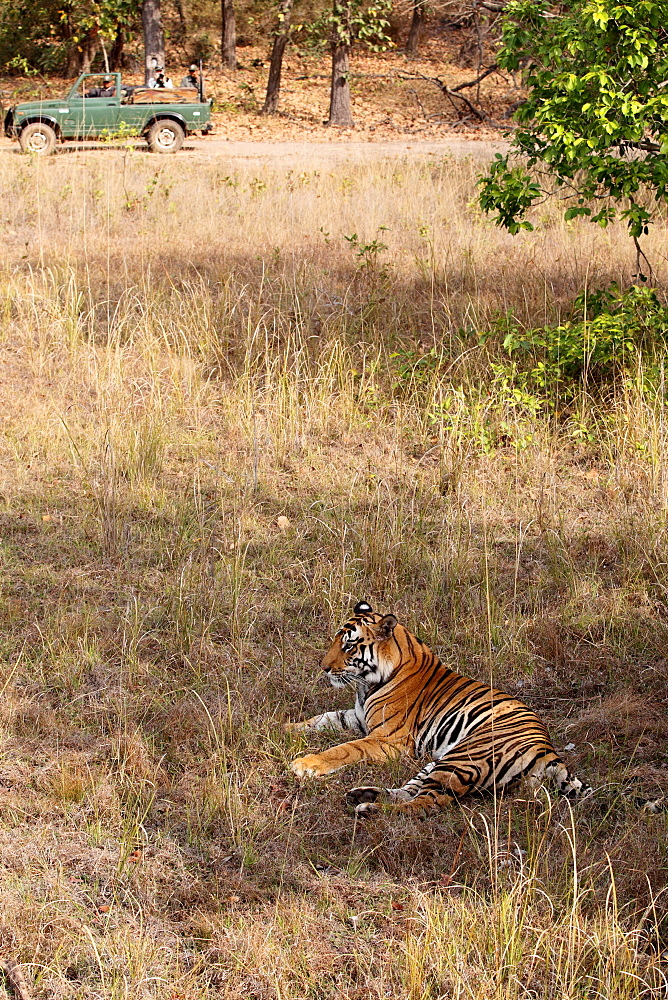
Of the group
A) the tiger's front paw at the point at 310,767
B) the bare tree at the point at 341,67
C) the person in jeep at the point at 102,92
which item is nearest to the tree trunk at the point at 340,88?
the bare tree at the point at 341,67

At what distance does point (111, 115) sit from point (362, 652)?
714 inches

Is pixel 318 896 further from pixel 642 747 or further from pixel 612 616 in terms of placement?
pixel 612 616

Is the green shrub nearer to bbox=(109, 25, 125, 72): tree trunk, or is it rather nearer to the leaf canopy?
the leaf canopy

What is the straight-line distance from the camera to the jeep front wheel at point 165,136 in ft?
66.7

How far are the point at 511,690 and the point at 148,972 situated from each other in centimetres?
219

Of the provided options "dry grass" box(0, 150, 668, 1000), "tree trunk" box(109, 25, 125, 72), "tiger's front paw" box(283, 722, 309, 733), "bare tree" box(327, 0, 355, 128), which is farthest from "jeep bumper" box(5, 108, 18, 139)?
"tiger's front paw" box(283, 722, 309, 733)

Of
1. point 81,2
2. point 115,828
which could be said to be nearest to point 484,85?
point 81,2

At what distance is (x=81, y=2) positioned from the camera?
26969mm

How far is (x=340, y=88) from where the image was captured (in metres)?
25.3

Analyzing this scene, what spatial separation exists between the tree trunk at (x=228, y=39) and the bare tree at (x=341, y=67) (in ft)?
21.0

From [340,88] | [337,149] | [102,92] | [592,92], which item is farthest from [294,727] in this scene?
[340,88]

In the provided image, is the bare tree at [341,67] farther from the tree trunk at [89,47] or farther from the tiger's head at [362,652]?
the tiger's head at [362,652]

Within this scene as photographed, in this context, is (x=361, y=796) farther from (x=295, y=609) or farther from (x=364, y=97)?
(x=364, y=97)

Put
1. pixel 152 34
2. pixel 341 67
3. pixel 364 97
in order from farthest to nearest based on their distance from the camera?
pixel 364 97 → pixel 152 34 → pixel 341 67
